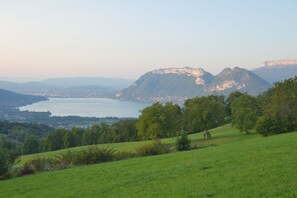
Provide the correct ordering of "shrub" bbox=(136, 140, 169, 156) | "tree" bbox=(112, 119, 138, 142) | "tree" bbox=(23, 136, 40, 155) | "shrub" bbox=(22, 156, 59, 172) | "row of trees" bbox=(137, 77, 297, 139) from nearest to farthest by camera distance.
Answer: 1. "shrub" bbox=(22, 156, 59, 172)
2. "shrub" bbox=(136, 140, 169, 156)
3. "row of trees" bbox=(137, 77, 297, 139)
4. "tree" bbox=(112, 119, 138, 142)
5. "tree" bbox=(23, 136, 40, 155)

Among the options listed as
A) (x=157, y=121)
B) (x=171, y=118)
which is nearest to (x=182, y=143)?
(x=157, y=121)

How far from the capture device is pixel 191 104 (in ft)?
166

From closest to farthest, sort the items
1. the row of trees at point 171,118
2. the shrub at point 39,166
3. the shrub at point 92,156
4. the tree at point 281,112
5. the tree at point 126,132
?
1. the shrub at point 39,166
2. the shrub at point 92,156
3. the tree at point 281,112
4. the row of trees at point 171,118
5. the tree at point 126,132

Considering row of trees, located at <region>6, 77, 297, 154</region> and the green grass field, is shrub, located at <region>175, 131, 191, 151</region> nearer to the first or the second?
row of trees, located at <region>6, 77, 297, 154</region>

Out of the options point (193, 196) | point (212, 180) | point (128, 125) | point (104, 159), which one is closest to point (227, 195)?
point (193, 196)

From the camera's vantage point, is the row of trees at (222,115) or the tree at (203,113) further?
the tree at (203,113)

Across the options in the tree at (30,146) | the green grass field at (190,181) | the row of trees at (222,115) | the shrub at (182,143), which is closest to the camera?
the green grass field at (190,181)

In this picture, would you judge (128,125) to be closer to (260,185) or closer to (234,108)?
(234,108)

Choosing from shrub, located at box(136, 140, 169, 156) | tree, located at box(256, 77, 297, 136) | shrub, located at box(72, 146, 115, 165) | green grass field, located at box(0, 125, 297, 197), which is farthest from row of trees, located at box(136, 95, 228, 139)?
green grass field, located at box(0, 125, 297, 197)

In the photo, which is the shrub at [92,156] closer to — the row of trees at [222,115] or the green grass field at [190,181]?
the green grass field at [190,181]

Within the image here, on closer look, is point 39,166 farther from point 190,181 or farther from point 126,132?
point 126,132

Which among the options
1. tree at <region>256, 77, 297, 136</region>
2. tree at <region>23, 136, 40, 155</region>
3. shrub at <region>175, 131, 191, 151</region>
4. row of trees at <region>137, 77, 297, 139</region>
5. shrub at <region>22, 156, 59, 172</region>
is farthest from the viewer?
tree at <region>23, 136, 40, 155</region>

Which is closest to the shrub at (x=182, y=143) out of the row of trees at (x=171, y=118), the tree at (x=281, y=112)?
the tree at (x=281, y=112)

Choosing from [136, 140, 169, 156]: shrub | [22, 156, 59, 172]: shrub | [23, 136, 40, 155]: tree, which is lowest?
[23, 136, 40, 155]: tree
